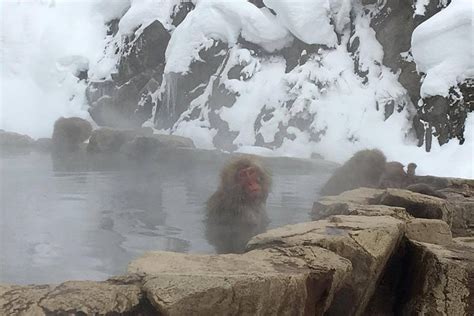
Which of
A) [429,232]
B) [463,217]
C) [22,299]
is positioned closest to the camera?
[22,299]

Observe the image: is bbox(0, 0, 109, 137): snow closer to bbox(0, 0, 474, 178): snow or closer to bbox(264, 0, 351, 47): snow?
bbox(0, 0, 474, 178): snow

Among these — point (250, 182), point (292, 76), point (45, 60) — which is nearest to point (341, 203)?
point (250, 182)

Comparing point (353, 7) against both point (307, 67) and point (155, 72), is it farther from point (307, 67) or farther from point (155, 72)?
point (155, 72)

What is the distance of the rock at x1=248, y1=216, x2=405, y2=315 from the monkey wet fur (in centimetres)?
130

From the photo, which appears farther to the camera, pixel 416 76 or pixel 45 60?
pixel 45 60

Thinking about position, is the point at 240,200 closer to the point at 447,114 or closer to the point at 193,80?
the point at 447,114

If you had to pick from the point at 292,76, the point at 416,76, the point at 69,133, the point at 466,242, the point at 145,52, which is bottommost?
the point at 466,242

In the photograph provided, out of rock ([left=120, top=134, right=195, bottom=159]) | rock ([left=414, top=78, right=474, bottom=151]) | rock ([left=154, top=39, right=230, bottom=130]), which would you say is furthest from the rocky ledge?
rock ([left=154, top=39, right=230, bottom=130])

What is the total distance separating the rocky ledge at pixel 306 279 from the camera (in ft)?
5.52

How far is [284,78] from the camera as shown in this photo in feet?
35.4

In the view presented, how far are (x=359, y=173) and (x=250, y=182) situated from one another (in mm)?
1690

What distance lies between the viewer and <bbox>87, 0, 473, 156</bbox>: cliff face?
920cm

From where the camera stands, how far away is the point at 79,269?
280 cm

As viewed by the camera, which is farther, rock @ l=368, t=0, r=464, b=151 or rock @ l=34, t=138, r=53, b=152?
rock @ l=34, t=138, r=53, b=152
